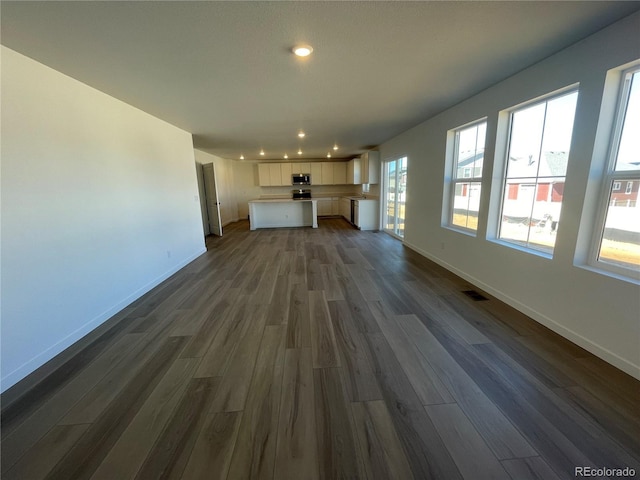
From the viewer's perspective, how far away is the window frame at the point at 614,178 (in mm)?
1862

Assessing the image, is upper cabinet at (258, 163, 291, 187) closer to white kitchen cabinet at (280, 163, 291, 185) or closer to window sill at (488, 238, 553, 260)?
white kitchen cabinet at (280, 163, 291, 185)

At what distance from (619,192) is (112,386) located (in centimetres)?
401

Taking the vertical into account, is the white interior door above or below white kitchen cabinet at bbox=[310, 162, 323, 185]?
below

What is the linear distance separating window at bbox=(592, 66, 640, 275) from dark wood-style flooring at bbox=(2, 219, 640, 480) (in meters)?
0.83

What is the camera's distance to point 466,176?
3.80 m

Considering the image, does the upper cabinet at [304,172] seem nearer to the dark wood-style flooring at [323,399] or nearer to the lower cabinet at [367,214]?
the lower cabinet at [367,214]

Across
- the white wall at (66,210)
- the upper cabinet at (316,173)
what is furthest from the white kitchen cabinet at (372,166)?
the white wall at (66,210)

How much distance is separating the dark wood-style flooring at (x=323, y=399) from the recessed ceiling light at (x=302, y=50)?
2.43 meters

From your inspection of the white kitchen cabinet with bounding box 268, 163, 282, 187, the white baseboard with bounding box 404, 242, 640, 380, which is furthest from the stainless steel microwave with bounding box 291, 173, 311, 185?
the white baseboard with bounding box 404, 242, 640, 380

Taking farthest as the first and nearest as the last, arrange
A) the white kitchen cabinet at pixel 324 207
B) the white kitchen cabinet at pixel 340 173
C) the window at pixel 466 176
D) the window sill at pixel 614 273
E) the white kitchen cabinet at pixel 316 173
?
the white kitchen cabinet at pixel 324 207, the white kitchen cabinet at pixel 340 173, the white kitchen cabinet at pixel 316 173, the window at pixel 466 176, the window sill at pixel 614 273

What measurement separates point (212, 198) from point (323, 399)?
20.8 feet

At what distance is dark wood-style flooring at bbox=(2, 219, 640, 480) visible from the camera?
1.30 metres

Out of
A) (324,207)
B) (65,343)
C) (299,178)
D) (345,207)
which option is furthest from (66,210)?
(324,207)

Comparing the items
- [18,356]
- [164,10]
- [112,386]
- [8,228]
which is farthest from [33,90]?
[112,386]
